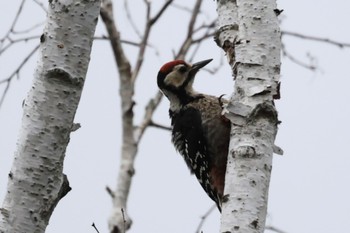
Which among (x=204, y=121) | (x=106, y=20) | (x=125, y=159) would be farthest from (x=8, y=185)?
(x=106, y=20)

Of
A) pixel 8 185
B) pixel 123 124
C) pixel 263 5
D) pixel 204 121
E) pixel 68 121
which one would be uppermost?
pixel 123 124

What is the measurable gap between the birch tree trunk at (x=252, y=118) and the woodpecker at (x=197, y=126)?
1684 millimetres

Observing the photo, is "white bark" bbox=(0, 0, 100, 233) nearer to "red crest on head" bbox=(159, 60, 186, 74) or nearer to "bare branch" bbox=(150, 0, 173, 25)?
"red crest on head" bbox=(159, 60, 186, 74)

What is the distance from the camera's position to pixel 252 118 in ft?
9.34

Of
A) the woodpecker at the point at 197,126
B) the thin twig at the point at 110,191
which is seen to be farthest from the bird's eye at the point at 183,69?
the thin twig at the point at 110,191

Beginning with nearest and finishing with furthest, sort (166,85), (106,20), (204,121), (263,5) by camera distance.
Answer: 1. (263,5)
2. (204,121)
3. (166,85)
4. (106,20)

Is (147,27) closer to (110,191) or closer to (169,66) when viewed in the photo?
(110,191)

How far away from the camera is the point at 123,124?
708cm

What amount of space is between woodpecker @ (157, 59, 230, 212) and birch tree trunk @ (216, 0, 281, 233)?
1.68 m

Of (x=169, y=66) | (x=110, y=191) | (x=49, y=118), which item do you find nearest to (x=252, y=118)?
(x=49, y=118)

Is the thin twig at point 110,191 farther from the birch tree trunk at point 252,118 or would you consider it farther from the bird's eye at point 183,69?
the birch tree trunk at point 252,118

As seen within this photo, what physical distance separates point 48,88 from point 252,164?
2.48ft

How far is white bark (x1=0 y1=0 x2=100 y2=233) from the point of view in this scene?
8.18 feet

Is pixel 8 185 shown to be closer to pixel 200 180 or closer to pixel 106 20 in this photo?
pixel 200 180
